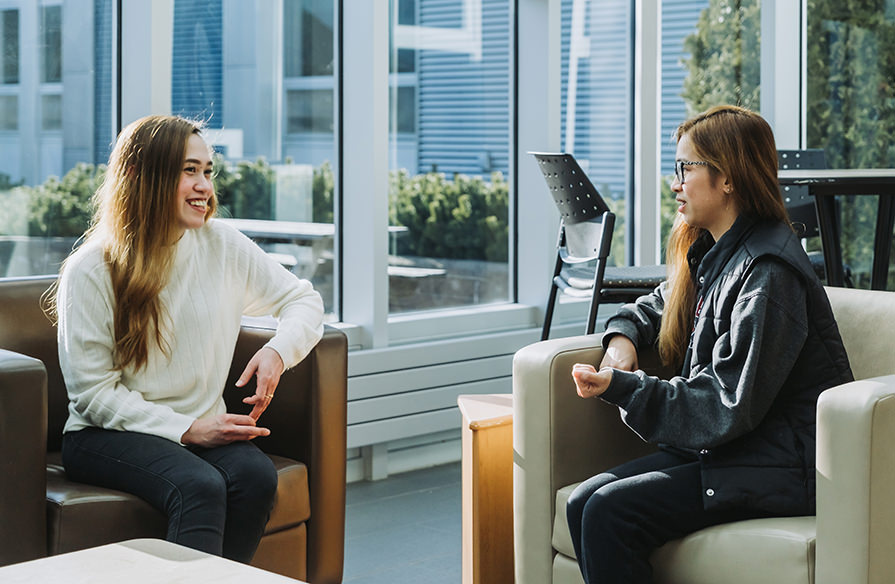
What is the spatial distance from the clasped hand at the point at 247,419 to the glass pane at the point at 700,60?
3471 mm

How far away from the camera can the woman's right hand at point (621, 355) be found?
92.7 inches

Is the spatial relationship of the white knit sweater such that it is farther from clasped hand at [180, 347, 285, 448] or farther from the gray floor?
the gray floor

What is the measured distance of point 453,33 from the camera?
14.9 ft

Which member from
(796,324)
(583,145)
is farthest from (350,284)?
(796,324)

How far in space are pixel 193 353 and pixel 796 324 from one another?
4.15 ft

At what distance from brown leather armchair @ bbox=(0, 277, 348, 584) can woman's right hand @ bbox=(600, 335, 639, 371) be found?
62cm

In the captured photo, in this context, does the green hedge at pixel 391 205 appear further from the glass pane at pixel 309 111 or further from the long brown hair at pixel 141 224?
the long brown hair at pixel 141 224

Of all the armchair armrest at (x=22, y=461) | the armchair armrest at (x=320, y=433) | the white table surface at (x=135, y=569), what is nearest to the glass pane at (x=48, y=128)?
the armchair armrest at (x=320, y=433)

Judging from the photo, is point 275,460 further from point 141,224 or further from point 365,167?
point 365,167

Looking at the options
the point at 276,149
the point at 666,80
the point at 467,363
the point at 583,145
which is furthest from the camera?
the point at 666,80

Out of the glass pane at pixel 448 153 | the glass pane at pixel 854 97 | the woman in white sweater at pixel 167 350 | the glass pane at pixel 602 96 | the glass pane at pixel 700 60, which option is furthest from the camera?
the glass pane at pixel 854 97

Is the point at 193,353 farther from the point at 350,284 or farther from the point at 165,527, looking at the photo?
the point at 350,284

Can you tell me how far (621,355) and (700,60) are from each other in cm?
377

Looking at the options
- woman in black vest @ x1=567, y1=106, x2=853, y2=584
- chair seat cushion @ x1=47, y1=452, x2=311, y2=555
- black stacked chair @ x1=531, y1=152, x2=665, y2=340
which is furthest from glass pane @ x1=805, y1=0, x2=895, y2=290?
chair seat cushion @ x1=47, y1=452, x2=311, y2=555
